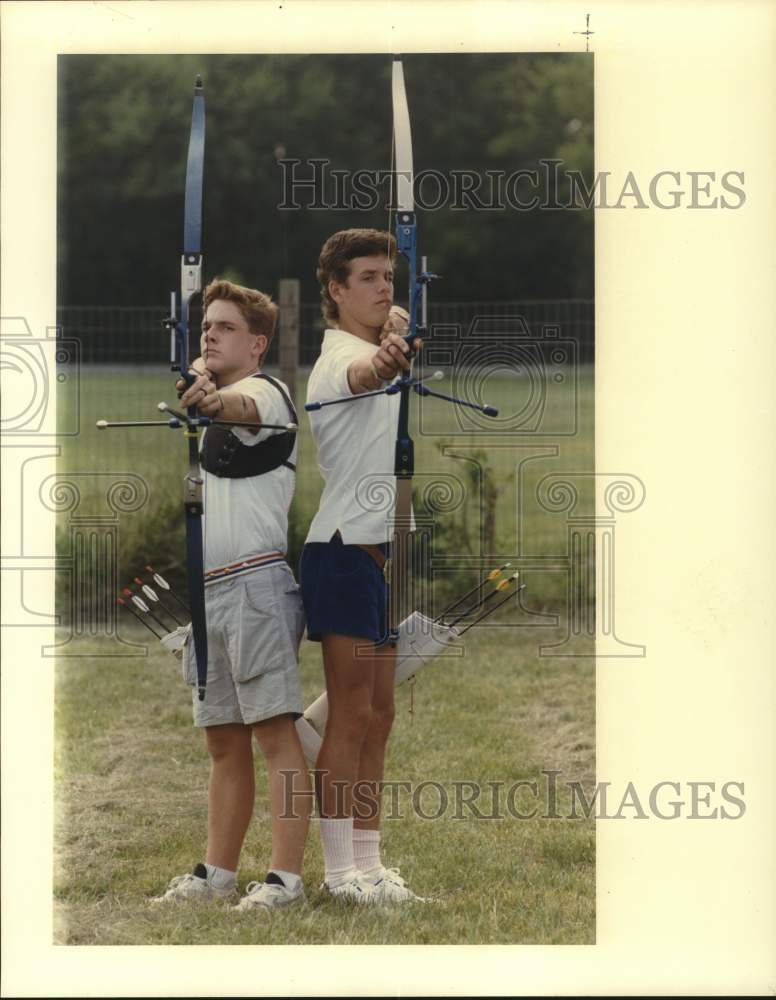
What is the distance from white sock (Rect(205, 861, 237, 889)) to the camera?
6117 mm

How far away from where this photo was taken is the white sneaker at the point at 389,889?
6074 millimetres

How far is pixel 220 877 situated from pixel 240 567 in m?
0.99

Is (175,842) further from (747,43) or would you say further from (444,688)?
(747,43)

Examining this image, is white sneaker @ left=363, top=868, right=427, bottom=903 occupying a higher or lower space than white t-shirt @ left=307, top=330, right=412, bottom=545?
lower

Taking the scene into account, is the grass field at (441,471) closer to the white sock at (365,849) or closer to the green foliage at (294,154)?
the green foliage at (294,154)

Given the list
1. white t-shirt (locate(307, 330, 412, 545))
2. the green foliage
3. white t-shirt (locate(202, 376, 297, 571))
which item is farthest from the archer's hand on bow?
the green foliage

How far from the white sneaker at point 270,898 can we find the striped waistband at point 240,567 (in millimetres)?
945

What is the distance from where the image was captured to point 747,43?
238 inches

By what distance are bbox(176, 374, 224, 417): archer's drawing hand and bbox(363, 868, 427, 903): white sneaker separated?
153 cm

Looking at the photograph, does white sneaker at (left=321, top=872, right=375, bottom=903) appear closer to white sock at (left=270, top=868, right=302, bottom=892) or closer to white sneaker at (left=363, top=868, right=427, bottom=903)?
white sneaker at (left=363, top=868, right=427, bottom=903)

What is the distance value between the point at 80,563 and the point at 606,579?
3705 millimetres

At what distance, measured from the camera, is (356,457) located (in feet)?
19.4

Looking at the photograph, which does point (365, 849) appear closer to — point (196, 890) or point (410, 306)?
point (196, 890)

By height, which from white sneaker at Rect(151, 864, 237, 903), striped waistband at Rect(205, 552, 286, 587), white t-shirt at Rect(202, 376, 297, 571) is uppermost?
white t-shirt at Rect(202, 376, 297, 571)
